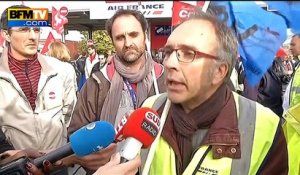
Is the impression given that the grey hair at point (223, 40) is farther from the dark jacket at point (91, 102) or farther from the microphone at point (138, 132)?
the dark jacket at point (91, 102)

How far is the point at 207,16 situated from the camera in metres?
1.83

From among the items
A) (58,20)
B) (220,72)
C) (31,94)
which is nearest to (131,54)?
(31,94)

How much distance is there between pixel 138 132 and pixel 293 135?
0.94 m

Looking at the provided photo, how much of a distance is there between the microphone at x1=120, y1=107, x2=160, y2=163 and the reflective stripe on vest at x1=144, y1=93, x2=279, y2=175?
0.68ft

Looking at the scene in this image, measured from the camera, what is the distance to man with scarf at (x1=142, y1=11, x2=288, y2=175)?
5.53 feet

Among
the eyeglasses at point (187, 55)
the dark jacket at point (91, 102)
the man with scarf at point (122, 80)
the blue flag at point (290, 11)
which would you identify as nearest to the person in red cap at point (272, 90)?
the man with scarf at point (122, 80)

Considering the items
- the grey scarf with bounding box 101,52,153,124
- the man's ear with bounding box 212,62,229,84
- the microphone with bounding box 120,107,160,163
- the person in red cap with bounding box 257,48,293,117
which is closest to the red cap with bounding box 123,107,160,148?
the microphone with bounding box 120,107,160,163

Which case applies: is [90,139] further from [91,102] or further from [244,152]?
[91,102]

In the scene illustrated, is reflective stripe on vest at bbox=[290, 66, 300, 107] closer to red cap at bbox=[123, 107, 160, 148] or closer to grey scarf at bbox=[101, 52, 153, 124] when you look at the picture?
grey scarf at bbox=[101, 52, 153, 124]

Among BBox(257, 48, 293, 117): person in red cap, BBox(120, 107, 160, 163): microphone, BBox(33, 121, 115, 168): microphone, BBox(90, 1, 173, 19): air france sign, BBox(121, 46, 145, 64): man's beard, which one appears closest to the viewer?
BBox(120, 107, 160, 163): microphone

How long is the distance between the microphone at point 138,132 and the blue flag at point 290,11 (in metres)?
0.98

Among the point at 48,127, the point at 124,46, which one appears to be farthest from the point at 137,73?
the point at 48,127

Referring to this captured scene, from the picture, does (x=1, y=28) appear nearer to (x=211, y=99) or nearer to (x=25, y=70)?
(x=25, y=70)

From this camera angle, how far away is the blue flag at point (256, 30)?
2582mm
